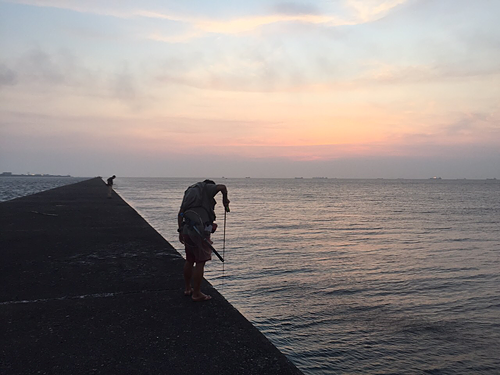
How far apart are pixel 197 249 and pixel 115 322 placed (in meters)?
1.21

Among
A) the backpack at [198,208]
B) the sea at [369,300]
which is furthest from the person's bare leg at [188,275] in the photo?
the sea at [369,300]

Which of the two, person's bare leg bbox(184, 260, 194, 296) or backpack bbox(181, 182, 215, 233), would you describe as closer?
backpack bbox(181, 182, 215, 233)

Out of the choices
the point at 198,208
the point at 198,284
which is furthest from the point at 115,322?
the point at 198,208

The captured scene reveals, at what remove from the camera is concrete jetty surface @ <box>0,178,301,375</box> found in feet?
10.1

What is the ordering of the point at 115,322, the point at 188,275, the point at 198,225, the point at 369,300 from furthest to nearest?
1. the point at 369,300
2. the point at 188,275
3. the point at 198,225
4. the point at 115,322

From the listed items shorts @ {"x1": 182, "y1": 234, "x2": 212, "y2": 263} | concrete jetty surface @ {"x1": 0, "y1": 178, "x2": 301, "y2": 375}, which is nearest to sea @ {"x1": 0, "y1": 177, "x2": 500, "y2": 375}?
shorts @ {"x1": 182, "y1": 234, "x2": 212, "y2": 263}

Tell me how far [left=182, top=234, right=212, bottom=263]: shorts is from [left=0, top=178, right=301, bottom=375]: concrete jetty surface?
0.54 metres

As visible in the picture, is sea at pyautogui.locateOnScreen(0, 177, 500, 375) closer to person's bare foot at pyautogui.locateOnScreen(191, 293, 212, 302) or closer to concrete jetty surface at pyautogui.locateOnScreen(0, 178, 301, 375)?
person's bare foot at pyautogui.locateOnScreen(191, 293, 212, 302)

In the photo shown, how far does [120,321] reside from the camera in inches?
153

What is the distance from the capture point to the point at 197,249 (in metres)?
4.55

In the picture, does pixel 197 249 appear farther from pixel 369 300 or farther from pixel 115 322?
pixel 369 300

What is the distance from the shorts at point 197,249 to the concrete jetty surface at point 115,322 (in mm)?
537

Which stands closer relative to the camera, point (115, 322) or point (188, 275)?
point (115, 322)

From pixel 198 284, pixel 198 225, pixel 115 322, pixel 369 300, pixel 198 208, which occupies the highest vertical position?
pixel 198 208
